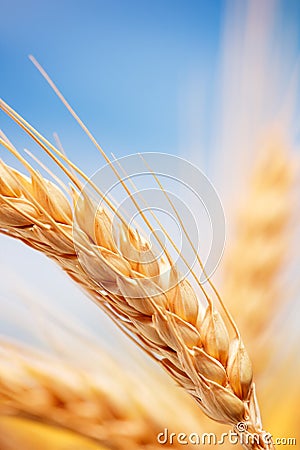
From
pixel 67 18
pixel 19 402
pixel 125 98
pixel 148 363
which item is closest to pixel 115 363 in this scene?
pixel 148 363

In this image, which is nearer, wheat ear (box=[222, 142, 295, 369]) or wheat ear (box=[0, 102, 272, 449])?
wheat ear (box=[0, 102, 272, 449])

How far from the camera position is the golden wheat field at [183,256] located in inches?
32.3

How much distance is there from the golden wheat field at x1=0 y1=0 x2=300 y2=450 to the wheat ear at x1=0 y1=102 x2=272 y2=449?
138 millimetres

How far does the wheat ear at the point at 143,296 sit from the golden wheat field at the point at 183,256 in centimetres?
14

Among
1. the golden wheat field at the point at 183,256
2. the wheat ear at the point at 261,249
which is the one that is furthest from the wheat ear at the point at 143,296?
the wheat ear at the point at 261,249

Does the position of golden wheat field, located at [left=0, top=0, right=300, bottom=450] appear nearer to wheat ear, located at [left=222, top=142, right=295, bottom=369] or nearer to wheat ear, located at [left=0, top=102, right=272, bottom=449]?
wheat ear, located at [left=222, top=142, right=295, bottom=369]

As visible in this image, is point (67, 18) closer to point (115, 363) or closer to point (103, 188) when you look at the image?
point (103, 188)

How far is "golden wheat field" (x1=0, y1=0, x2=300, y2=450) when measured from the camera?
2.69 feet

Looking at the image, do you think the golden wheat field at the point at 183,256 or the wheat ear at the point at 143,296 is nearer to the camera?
the wheat ear at the point at 143,296

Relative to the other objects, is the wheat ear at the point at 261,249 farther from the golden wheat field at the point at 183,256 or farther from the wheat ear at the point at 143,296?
the wheat ear at the point at 143,296

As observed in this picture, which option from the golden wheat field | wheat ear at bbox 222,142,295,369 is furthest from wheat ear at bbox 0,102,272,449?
wheat ear at bbox 222,142,295,369

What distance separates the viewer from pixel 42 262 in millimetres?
908

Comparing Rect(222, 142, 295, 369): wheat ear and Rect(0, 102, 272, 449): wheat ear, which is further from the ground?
Rect(222, 142, 295, 369): wheat ear

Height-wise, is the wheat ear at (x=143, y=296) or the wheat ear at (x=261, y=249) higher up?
the wheat ear at (x=261, y=249)
